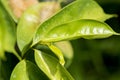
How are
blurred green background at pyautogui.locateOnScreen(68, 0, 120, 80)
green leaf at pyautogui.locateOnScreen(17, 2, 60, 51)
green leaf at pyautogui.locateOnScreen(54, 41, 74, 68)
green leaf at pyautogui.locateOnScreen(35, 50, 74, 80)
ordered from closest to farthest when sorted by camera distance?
green leaf at pyautogui.locateOnScreen(35, 50, 74, 80), green leaf at pyautogui.locateOnScreen(17, 2, 60, 51), green leaf at pyautogui.locateOnScreen(54, 41, 74, 68), blurred green background at pyautogui.locateOnScreen(68, 0, 120, 80)

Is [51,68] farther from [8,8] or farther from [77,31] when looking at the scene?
[8,8]

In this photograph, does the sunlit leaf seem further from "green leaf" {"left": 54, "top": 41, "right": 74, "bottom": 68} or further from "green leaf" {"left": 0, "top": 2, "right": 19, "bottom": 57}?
"green leaf" {"left": 54, "top": 41, "right": 74, "bottom": 68}

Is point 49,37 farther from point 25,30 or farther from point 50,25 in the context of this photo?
point 25,30

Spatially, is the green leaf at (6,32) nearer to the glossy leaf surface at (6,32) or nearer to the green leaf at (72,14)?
the glossy leaf surface at (6,32)

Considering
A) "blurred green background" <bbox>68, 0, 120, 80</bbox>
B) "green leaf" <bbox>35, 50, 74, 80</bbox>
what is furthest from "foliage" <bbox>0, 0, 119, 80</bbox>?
"blurred green background" <bbox>68, 0, 120, 80</bbox>

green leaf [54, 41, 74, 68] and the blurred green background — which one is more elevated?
green leaf [54, 41, 74, 68]

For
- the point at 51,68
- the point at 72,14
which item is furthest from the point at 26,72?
the point at 72,14
